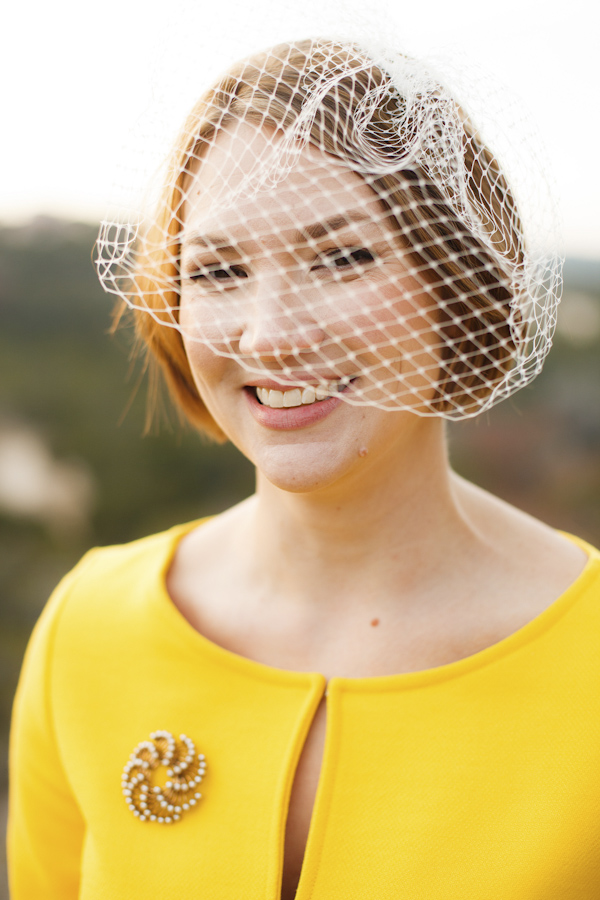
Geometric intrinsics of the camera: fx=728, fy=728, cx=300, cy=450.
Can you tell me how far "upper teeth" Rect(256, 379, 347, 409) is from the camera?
1.37 meters

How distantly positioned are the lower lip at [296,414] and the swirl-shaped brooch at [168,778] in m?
0.72

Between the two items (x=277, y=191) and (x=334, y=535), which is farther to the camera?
(x=334, y=535)

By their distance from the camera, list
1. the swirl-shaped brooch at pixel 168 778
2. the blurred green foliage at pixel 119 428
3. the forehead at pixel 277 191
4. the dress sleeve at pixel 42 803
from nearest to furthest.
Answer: the forehead at pixel 277 191 < the swirl-shaped brooch at pixel 168 778 < the dress sleeve at pixel 42 803 < the blurred green foliage at pixel 119 428

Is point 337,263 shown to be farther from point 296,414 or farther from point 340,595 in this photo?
point 340,595

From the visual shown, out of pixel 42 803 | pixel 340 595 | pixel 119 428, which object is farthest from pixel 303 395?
pixel 119 428

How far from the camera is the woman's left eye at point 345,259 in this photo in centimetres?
130

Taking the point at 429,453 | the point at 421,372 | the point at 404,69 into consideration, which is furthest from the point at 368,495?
the point at 404,69

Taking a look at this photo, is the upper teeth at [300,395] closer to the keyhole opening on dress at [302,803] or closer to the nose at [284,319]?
the nose at [284,319]

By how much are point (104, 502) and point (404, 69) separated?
A: 5.32m

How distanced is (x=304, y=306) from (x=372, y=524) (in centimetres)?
54

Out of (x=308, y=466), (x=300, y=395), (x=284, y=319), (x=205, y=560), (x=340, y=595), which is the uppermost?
(x=284, y=319)

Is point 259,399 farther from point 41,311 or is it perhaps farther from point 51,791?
point 41,311

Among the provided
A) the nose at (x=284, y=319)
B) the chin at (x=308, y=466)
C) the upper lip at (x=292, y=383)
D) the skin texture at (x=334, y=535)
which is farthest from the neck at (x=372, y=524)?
the nose at (x=284, y=319)

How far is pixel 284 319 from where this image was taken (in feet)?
4.31
